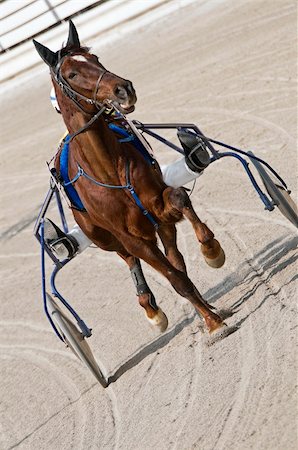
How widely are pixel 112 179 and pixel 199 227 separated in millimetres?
681

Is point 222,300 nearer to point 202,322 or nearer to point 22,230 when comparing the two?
point 202,322

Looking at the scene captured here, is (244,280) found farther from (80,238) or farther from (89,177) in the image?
(89,177)

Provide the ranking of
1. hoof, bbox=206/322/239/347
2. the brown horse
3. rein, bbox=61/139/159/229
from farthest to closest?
1. hoof, bbox=206/322/239/347
2. rein, bbox=61/139/159/229
3. the brown horse

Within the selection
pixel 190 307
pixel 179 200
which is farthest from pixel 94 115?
pixel 190 307

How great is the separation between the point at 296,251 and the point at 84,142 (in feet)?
7.41

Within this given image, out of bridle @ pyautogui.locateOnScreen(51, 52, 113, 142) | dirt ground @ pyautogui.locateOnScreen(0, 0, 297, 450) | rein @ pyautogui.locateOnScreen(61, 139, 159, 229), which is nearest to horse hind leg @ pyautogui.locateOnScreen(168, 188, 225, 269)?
rein @ pyautogui.locateOnScreen(61, 139, 159, 229)

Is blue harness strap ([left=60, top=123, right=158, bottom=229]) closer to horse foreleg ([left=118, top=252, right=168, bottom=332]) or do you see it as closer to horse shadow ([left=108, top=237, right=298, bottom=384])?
horse foreleg ([left=118, top=252, right=168, bottom=332])

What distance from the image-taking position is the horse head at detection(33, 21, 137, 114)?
584 centimetres

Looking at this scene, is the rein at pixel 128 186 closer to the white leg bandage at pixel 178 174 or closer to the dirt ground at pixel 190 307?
the white leg bandage at pixel 178 174

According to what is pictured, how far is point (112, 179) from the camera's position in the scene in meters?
6.65

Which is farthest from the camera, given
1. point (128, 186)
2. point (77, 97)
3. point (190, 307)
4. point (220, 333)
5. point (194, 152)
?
point (190, 307)

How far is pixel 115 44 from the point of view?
1802cm

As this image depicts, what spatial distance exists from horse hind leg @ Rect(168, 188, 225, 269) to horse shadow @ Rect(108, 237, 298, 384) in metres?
0.79

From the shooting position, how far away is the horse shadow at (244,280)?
7.77m
